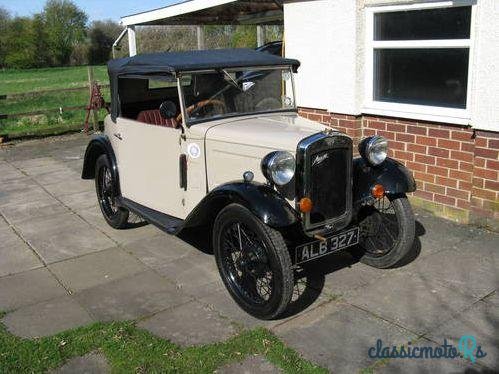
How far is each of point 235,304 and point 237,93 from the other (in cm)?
186

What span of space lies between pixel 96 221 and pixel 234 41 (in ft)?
42.1

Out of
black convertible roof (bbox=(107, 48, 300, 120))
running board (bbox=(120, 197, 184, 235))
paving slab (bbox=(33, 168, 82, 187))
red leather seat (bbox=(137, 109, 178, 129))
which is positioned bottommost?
paving slab (bbox=(33, 168, 82, 187))

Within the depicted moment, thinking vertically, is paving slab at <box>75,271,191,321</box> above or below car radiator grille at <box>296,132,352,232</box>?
below


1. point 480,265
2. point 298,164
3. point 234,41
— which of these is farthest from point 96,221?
point 234,41

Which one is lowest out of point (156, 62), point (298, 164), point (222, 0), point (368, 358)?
point (368, 358)

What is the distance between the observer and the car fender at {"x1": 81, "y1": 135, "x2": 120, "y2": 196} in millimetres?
5613

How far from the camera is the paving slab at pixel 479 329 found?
331 centimetres

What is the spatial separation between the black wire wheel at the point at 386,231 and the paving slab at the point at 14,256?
9.96 feet

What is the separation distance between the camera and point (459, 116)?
18.1ft

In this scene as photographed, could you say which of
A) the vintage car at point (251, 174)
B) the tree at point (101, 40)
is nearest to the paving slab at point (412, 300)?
the vintage car at point (251, 174)

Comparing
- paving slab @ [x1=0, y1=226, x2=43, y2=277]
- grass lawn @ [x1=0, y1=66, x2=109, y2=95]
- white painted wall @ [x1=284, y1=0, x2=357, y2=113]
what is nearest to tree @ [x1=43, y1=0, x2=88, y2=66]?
grass lawn @ [x1=0, y1=66, x2=109, y2=95]

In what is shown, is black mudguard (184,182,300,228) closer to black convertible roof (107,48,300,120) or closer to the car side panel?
the car side panel

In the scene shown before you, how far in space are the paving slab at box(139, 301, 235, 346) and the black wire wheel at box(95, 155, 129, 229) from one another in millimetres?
1971

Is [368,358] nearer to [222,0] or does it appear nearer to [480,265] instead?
[480,265]
